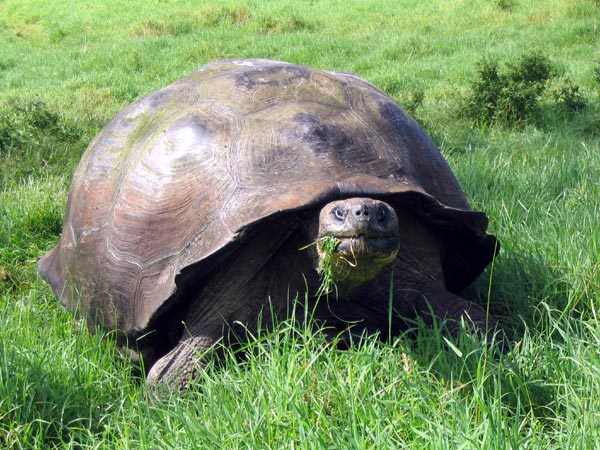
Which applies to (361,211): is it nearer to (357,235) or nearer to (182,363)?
(357,235)

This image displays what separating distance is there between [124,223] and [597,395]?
1771 mm

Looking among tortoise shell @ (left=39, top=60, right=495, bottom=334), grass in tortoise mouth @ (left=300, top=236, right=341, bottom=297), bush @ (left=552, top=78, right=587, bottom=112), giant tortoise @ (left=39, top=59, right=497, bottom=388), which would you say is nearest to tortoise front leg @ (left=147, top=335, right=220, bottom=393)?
giant tortoise @ (left=39, top=59, right=497, bottom=388)

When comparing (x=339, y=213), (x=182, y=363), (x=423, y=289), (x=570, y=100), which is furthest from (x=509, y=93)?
(x=182, y=363)

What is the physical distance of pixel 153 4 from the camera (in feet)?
54.3

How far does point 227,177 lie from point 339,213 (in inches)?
20.3

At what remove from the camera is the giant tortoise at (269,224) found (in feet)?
8.24

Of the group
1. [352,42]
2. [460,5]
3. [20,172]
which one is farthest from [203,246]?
[460,5]

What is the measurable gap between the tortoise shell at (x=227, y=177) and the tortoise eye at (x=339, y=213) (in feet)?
0.35

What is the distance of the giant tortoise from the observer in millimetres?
2512

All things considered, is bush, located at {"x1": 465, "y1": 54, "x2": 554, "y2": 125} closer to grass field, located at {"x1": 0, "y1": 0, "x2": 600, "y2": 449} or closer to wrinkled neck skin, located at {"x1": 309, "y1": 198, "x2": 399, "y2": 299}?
grass field, located at {"x1": 0, "y1": 0, "x2": 600, "y2": 449}

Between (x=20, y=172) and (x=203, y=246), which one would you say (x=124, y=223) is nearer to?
(x=203, y=246)

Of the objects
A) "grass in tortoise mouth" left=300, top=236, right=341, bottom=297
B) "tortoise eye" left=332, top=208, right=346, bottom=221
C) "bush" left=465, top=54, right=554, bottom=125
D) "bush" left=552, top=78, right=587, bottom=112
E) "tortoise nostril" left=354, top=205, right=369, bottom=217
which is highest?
"tortoise nostril" left=354, top=205, right=369, bottom=217

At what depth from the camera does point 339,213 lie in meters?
2.35

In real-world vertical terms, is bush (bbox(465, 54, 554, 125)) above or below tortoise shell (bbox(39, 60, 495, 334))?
below
